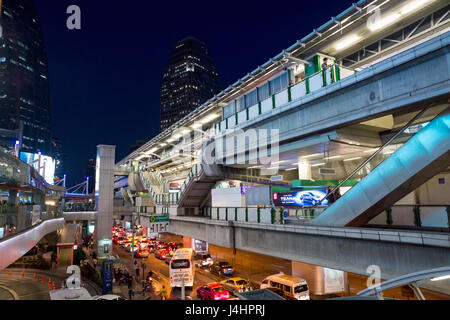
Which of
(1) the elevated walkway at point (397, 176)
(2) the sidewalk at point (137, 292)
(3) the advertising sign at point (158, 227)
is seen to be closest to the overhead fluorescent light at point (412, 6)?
(1) the elevated walkway at point (397, 176)

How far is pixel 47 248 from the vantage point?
42.7 meters

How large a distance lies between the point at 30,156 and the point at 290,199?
71101 mm

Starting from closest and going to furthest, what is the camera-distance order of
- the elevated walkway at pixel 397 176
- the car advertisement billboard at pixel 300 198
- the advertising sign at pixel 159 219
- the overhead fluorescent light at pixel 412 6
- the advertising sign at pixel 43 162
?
the elevated walkway at pixel 397 176
the overhead fluorescent light at pixel 412 6
the car advertisement billboard at pixel 300 198
the advertising sign at pixel 159 219
the advertising sign at pixel 43 162

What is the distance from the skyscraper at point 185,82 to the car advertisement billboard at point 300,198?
14238 centimetres

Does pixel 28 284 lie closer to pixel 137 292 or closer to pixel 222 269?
pixel 137 292

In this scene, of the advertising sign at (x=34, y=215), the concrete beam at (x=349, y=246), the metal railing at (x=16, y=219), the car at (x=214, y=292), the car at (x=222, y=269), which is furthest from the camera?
the car at (x=222, y=269)

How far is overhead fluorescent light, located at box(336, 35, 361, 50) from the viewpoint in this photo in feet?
48.4

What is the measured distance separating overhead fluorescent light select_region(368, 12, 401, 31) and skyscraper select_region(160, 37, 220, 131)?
14568 cm

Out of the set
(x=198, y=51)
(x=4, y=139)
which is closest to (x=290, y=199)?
(x=4, y=139)

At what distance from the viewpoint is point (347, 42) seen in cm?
1518

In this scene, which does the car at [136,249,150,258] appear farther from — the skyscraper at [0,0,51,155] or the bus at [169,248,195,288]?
the skyscraper at [0,0,51,155]

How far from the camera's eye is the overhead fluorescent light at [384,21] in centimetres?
1299

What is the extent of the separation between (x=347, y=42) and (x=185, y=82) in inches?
6084

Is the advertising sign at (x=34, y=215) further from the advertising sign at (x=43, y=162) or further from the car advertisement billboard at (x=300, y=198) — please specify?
the advertising sign at (x=43, y=162)
